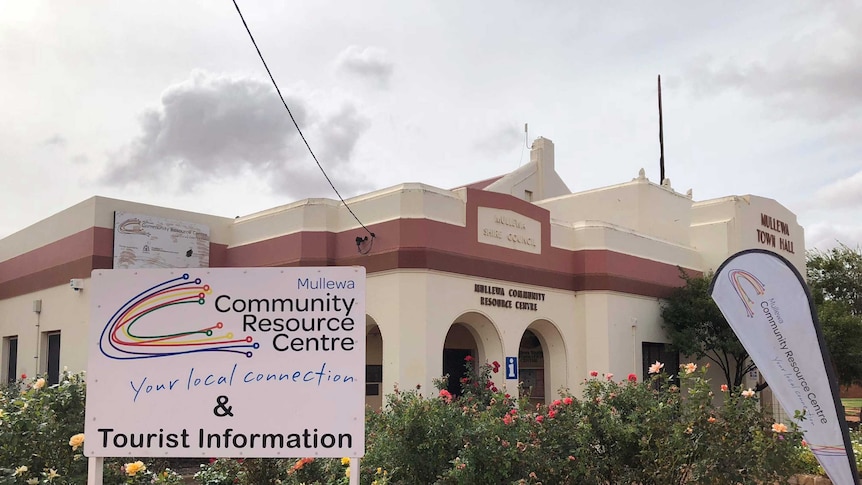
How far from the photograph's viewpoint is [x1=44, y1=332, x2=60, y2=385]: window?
19359mm

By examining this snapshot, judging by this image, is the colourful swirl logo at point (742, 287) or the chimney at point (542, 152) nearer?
the colourful swirl logo at point (742, 287)

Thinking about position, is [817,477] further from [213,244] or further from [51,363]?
[51,363]

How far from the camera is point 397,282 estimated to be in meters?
15.6

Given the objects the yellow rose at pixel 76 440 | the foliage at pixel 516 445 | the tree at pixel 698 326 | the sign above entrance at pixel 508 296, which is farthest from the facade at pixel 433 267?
the yellow rose at pixel 76 440

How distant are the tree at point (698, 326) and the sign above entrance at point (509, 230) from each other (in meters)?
5.06

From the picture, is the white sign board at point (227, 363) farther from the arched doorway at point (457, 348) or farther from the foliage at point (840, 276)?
the foliage at point (840, 276)

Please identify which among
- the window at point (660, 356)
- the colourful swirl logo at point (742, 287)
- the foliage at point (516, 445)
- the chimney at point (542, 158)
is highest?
the chimney at point (542, 158)

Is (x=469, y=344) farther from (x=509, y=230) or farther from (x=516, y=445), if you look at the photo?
(x=516, y=445)

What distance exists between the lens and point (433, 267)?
51.7ft

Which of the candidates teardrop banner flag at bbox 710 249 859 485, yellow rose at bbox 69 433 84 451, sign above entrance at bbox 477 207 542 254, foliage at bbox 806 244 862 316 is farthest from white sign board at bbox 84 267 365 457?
foliage at bbox 806 244 862 316

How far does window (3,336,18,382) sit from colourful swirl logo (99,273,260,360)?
60.1ft

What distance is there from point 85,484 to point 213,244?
1378 cm

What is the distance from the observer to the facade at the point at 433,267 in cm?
1582

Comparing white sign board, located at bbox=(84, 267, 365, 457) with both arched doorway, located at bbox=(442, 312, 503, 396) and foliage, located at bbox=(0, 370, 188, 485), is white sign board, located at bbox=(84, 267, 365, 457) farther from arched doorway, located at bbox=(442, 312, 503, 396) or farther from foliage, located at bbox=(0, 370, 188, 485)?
arched doorway, located at bbox=(442, 312, 503, 396)
